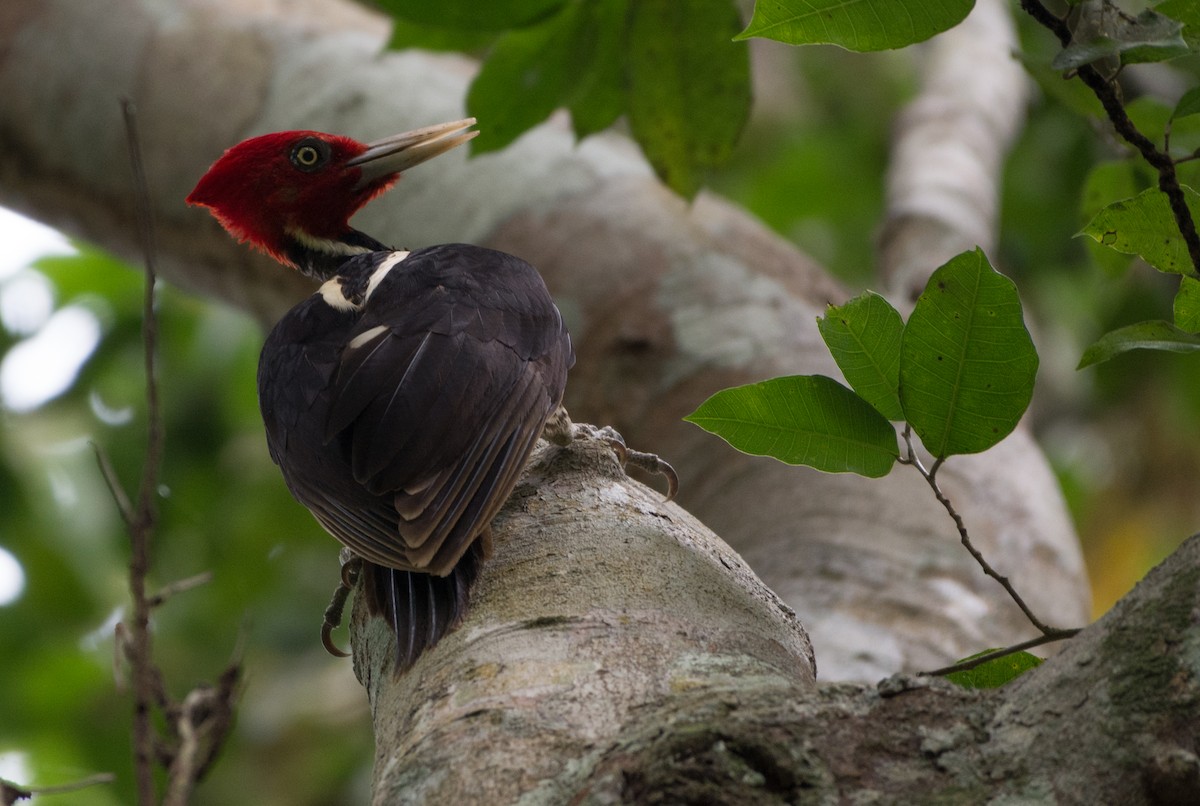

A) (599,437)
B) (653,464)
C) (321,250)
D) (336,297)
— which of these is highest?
(599,437)

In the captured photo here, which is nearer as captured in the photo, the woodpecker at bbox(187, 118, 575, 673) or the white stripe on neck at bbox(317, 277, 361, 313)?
the woodpecker at bbox(187, 118, 575, 673)

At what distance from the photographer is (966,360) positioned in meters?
1.83

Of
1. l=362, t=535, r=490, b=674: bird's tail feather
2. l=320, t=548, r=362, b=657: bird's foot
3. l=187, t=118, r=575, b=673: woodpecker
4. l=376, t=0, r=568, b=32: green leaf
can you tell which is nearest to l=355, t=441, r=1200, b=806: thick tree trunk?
l=362, t=535, r=490, b=674: bird's tail feather

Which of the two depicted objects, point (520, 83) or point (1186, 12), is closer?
point (1186, 12)

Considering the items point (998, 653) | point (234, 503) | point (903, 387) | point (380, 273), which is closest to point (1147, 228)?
point (903, 387)

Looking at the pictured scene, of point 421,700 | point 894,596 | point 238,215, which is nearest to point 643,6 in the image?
point 238,215

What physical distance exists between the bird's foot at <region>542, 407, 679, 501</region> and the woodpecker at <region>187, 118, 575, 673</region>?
0.04 metres

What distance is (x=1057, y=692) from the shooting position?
1.35 meters

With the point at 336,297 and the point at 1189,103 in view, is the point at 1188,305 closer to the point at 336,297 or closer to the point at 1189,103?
the point at 1189,103

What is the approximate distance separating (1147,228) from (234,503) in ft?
16.1

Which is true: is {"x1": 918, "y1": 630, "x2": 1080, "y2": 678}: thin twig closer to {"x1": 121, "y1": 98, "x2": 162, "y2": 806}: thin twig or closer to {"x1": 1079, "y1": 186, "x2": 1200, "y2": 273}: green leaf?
{"x1": 1079, "y1": 186, "x2": 1200, "y2": 273}: green leaf

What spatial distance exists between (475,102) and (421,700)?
2.01m

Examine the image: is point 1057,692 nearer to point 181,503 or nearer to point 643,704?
point 643,704

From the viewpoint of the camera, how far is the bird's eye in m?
3.64
